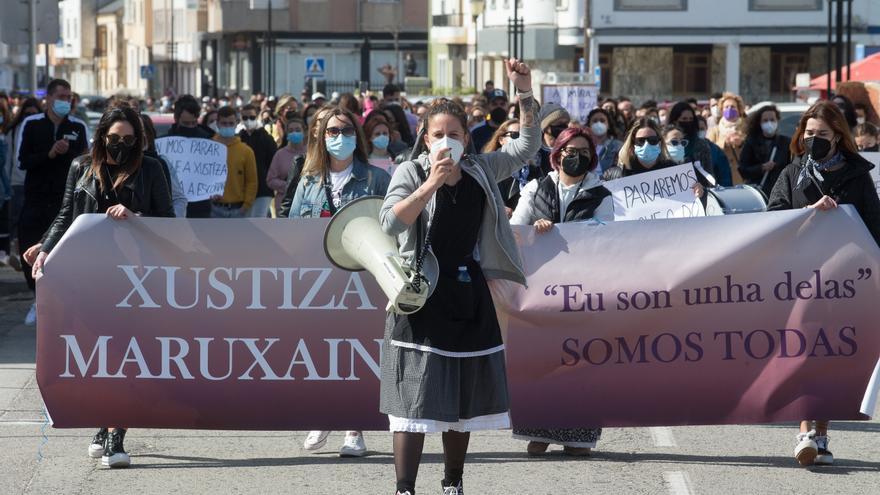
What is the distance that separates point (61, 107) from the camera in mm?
14133

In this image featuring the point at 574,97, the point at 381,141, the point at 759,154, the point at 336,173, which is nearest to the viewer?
the point at 336,173

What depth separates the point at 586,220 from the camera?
8359mm

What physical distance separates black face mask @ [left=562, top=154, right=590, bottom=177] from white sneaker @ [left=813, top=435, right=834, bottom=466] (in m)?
1.71

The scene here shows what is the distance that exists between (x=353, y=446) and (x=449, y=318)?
6.66 ft

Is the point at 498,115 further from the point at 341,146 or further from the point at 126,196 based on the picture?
the point at 126,196

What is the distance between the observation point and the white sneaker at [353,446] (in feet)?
27.1

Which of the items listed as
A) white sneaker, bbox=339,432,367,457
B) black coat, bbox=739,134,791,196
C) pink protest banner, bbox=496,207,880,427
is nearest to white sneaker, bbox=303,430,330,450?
white sneaker, bbox=339,432,367,457

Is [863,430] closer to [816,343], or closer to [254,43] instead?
[816,343]

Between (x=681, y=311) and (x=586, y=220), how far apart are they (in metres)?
0.69

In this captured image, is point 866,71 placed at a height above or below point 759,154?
above

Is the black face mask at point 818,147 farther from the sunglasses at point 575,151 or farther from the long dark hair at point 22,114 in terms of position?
the long dark hair at point 22,114

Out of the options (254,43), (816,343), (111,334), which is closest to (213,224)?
(111,334)

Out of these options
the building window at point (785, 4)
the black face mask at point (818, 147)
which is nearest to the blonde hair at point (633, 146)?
the black face mask at point (818, 147)

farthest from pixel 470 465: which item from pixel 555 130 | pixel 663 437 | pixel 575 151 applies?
pixel 555 130
